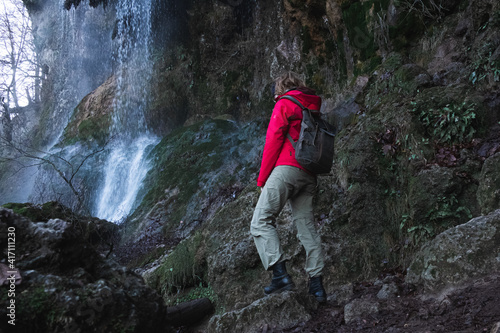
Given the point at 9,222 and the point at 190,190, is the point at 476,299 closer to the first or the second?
the point at 9,222

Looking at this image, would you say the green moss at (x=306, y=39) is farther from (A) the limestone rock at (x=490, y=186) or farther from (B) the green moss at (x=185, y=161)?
(A) the limestone rock at (x=490, y=186)

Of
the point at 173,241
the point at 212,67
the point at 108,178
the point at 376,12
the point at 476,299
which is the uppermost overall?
the point at 212,67

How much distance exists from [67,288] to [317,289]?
213 cm

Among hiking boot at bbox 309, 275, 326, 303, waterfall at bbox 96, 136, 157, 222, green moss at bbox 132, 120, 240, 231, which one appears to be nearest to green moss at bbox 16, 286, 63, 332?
hiking boot at bbox 309, 275, 326, 303

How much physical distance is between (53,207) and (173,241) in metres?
2.68

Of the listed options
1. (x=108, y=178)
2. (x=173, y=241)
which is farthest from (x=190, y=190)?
(x=108, y=178)

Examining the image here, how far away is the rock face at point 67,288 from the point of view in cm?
210

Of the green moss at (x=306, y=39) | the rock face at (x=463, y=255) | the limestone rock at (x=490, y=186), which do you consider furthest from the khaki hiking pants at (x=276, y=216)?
the green moss at (x=306, y=39)

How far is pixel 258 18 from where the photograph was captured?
12383 mm

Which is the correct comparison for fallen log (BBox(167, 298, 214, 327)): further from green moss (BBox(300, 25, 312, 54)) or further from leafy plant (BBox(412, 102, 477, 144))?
green moss (BBox(300, 25, 312, 54))

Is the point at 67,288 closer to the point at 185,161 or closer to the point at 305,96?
the point at 305,96

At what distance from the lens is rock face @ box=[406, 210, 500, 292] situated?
2645 millimetres

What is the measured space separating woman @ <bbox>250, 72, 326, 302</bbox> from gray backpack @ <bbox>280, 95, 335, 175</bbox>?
0.06 m

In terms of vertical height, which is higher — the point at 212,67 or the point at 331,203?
the point at 212,67
